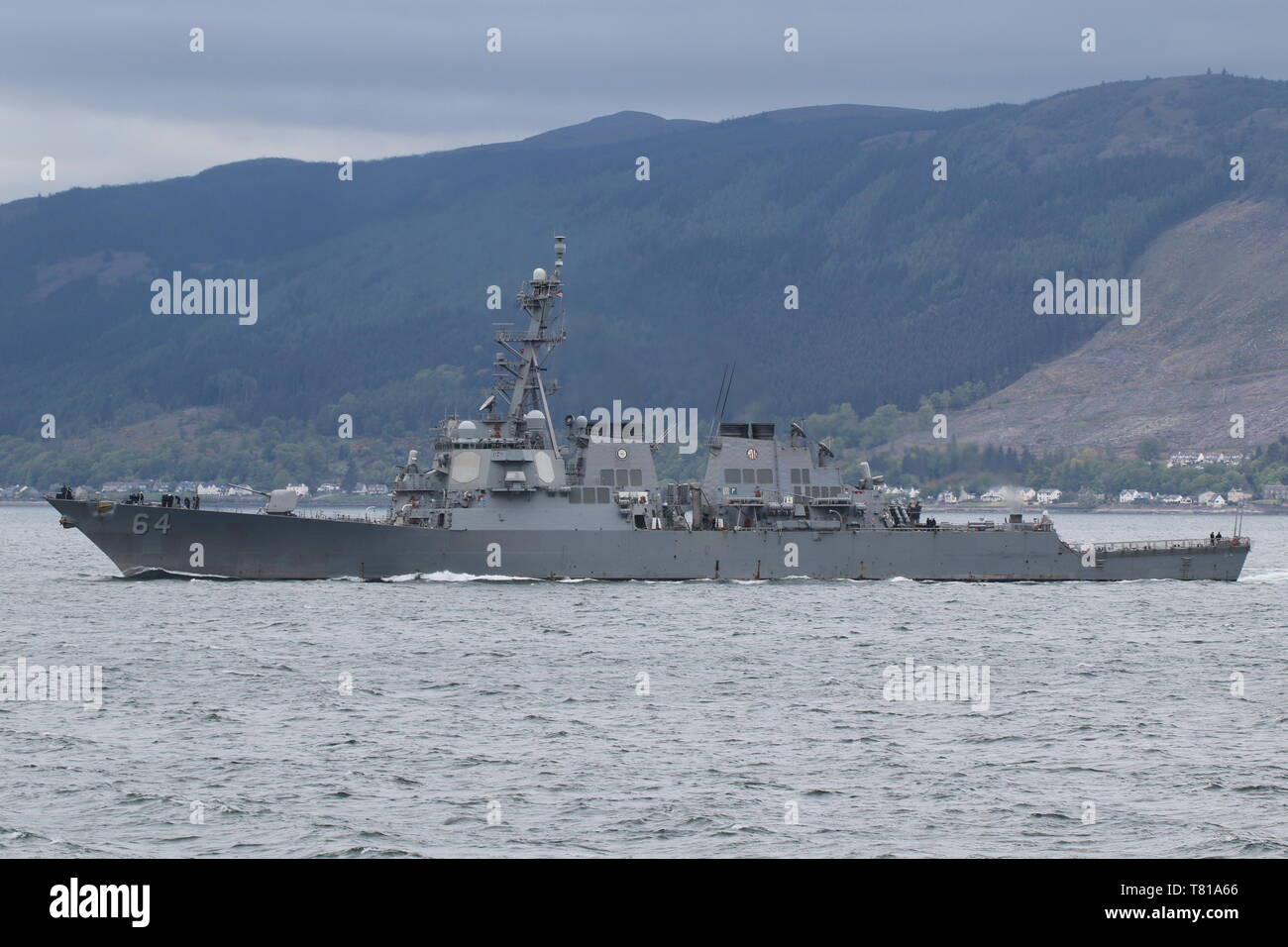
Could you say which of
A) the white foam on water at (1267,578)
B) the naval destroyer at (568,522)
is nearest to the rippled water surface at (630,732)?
the naval destroyer at (568,522)

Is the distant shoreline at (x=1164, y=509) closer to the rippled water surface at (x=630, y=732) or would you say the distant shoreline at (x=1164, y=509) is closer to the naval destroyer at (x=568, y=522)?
the naval destroyer at (x=568, y=522)

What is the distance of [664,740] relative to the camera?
2278 centimetres

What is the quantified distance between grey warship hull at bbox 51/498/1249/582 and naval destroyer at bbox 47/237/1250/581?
0.04 metres

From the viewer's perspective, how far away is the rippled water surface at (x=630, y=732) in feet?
57.3

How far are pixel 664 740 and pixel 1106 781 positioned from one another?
5.85 meters

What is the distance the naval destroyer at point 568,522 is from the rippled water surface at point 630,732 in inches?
119

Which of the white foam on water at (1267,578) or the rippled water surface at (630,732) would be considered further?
the white foam on water at (1267,578)

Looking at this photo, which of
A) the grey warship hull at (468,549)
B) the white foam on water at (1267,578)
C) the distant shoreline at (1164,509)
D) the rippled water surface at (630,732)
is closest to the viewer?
the rippled water surface at (630,732)

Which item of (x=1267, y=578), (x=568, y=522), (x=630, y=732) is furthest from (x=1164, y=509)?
(x=630, y=732)

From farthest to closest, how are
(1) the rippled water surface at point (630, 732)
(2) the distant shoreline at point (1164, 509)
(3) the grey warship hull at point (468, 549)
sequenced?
(2) the distant shoreline at point (1164, 509) < (3) the grey warship hull at point (468, 549) < (1) the rippled water surface at point (630, 732)

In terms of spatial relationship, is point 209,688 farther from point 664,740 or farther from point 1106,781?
point 1106,781

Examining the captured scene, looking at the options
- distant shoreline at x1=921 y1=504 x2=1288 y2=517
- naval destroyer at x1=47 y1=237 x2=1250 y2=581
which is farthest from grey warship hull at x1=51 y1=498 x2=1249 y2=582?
distant shoreline at x1=921 y1=504 x2=1288 y2=517

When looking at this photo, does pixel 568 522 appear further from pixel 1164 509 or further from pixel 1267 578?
pixel 1164 509
